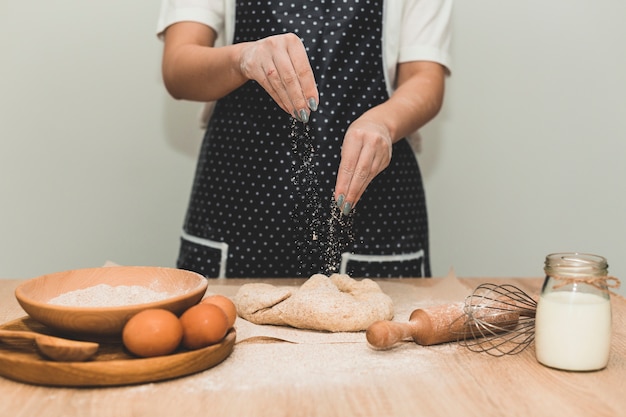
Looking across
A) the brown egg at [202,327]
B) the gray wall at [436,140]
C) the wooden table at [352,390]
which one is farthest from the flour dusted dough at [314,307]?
the gray wall at [436,140]

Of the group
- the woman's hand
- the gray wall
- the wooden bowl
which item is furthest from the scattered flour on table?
the gray wall

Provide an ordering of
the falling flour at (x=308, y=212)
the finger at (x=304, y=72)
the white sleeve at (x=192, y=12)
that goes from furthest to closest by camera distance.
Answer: the white sleeve at (x=192, y=12) < the falling flour at (x=308, y=212) < the finger at (x=304, y=72)

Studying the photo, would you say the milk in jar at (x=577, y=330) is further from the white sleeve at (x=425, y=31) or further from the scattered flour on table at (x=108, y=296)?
the white sleeve at (x=425, y=31)

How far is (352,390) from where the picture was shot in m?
0.82

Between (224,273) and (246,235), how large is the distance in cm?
10

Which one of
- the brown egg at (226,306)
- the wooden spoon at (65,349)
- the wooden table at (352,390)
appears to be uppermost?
the brown egg at (226,306)

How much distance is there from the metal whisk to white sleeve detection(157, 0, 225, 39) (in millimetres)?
957

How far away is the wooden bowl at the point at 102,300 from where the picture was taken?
858 millimetres

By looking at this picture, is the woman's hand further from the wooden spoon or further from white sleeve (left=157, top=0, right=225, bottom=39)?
the wooden spoon

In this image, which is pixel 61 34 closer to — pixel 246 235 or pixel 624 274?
pixel 246 235

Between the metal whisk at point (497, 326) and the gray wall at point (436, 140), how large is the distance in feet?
3.74

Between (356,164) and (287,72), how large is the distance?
0.67ft

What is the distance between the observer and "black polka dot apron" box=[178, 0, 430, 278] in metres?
1.56

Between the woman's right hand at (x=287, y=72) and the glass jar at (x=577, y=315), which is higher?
the woman's right hand at (x=287, y=72)
